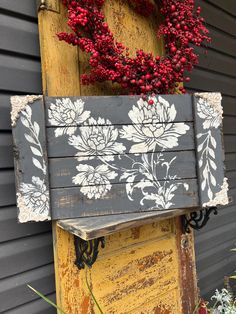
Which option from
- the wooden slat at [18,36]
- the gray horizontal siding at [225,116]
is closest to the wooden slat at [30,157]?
the wooden slat at [18,36]

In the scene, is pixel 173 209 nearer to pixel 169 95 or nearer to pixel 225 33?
pixel 169 95

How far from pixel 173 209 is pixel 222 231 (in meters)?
1.26

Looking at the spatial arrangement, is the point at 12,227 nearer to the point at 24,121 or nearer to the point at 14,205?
the point at 14,205

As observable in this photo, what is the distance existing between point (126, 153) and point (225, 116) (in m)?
1.36

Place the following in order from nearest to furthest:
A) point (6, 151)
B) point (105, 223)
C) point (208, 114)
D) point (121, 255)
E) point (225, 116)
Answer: point (105, 223), point (6, 151), point (208, 114), point (121, 255), point (225, 116)

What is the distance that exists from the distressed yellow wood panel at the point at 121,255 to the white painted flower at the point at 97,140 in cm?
18

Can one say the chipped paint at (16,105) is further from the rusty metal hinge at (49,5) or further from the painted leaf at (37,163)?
the rusty metal hinge at (49,5)

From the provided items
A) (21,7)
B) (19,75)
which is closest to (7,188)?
(19,75)

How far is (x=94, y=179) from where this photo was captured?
117 centimetres

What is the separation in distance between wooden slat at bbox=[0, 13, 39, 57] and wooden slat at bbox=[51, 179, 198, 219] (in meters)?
0.52

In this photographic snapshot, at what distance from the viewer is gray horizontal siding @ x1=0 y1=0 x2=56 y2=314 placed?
1.15 meters

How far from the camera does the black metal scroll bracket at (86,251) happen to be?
118cm

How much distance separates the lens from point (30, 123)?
1092mm

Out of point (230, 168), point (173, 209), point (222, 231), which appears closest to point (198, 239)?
point (222, 231)
